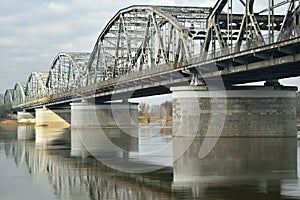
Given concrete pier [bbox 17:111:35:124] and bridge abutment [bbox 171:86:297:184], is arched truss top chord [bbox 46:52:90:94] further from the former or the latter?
bridge abutment [bbox 171:86:297:184]

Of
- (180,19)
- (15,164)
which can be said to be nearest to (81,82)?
(180,19)

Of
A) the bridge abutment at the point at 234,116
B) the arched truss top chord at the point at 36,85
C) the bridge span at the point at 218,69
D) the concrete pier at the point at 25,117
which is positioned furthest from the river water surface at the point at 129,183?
the arched truss top chord at the point at 36,85

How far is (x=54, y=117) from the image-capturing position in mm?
125000

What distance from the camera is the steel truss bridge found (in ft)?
133

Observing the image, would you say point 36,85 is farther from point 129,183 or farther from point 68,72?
point 129,183

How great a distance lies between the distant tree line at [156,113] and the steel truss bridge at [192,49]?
4832 centimetres

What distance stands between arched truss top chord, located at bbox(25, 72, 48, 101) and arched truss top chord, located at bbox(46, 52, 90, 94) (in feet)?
38.8

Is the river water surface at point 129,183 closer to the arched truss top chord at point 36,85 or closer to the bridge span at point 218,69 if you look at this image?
the bridge span at point 218,69

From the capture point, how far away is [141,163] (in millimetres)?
34062

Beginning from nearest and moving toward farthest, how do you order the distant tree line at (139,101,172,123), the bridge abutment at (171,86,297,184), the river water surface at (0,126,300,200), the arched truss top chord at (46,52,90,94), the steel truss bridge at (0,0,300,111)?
1. the river water surface at (0,126,300,200)
2. the steel truss bridge at (0,0,300,111)
3. the bridge abutment at (171,86,297,184)
4. the arched truss top chord at (46,52,90,94)
5. the distant tree line at (139,101,172,123)

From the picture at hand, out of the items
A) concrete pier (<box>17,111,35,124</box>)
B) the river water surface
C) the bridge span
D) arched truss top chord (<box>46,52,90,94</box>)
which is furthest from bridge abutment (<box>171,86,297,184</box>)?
concrete pier (<box>17,111,35,124</box>)

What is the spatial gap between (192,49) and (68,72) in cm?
8317

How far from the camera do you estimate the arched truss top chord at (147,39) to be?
195 ft

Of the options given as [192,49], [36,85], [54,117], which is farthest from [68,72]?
[192,49]
